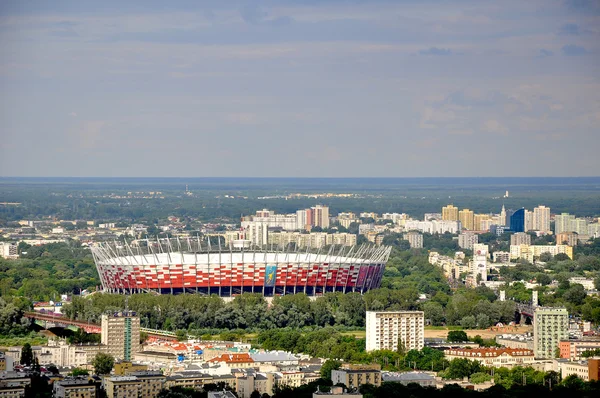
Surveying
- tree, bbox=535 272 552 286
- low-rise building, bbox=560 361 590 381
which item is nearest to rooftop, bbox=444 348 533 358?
low-rise building, bbox=560 361 590 381

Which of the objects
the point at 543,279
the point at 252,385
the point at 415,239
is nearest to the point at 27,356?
the point at 252,385

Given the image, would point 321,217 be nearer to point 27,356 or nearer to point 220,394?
point 27,356

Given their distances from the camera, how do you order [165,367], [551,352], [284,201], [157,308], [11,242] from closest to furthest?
[165,367] < [551,352] < [157,308] < [11,242] < [284,201]

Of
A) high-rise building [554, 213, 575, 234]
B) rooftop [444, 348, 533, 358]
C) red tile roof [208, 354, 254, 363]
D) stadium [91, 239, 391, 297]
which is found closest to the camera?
red tile roof [208, 354, 254, 363]

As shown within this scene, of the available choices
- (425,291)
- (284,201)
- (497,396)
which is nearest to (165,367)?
(497,396)

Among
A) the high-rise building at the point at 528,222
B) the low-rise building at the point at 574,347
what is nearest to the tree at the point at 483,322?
the low-rise building at the point at 574,347

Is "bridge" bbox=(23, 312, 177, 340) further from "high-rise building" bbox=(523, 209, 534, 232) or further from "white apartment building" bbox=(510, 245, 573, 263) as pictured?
"high-rise building" bbox=(523, 209, 534, 232)

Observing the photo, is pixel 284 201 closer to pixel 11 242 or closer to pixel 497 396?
pixel 11 242
